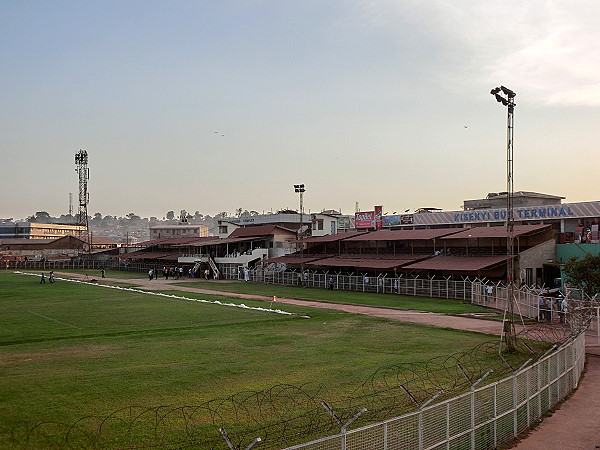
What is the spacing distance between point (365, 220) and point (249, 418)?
77.9 metres

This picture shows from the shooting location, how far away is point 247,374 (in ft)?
66.2

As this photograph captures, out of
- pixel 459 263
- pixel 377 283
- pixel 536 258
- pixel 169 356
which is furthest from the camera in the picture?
pixel 377 283

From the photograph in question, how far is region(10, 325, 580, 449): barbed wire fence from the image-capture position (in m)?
13.0

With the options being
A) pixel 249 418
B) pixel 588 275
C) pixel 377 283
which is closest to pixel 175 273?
pixel 377 283

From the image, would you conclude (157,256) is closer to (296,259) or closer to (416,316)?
(296,259)

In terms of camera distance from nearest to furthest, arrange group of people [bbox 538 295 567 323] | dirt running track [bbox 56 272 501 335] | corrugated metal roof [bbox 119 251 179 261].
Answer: dirt running track [bbox 56 272 501 335], group of people [bbox 538 295 567 323], corrugated metal roof [bbox 119 251 179 261]

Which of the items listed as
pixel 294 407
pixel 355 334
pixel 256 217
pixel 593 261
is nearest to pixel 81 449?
pixel 294 407

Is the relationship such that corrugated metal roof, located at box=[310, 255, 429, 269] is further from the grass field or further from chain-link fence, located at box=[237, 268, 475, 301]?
the grass field

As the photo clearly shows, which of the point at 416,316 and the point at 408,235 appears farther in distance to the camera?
the point at 408,235

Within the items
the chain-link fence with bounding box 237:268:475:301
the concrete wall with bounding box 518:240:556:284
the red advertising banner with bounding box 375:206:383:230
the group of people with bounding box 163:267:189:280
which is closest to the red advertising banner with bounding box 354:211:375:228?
the red advertising banner with bounding box 375:206:383:230

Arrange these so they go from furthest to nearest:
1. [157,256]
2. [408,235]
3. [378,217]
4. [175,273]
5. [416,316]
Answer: [157,256], [378,217], [175,273], [408,235], [416,316]

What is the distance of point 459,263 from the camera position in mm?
54219

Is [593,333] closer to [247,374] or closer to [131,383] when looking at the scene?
[247,374]

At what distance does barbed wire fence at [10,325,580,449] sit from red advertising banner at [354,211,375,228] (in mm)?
70816
